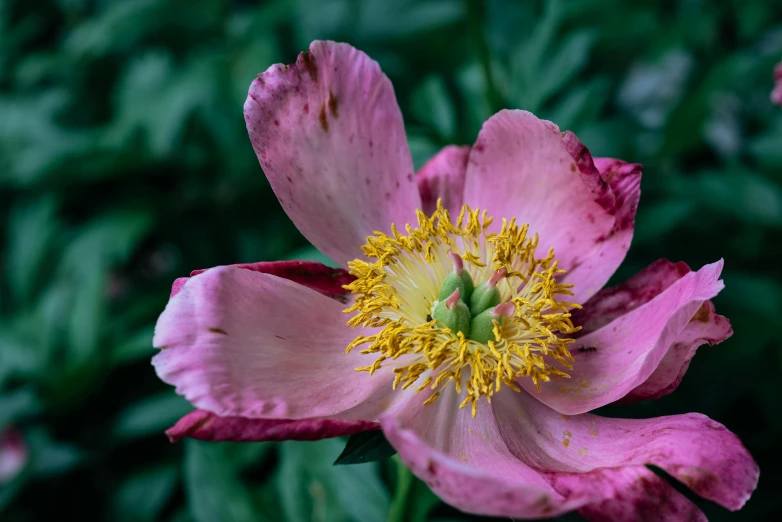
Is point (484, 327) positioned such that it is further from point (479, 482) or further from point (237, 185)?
point (237, 185)

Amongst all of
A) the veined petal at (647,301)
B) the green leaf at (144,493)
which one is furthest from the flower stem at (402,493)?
the green leaf at (144,493)

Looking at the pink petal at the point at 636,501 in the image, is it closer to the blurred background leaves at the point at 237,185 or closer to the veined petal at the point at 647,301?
the veined petal at the point at 647,301

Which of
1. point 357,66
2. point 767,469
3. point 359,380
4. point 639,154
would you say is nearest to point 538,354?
point 359,380

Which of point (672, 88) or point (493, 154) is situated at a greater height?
point (493, 154)

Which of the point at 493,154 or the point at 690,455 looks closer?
the point at 690,455

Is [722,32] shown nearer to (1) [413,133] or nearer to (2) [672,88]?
(2) [672,88]

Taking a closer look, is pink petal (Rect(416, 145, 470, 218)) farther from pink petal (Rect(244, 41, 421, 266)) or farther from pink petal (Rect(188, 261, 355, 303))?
pink petal (Rect(188, 261, 355, 303))
